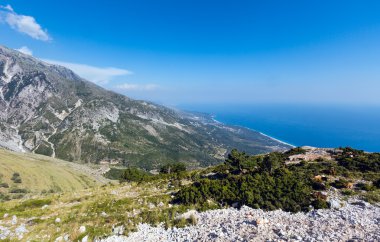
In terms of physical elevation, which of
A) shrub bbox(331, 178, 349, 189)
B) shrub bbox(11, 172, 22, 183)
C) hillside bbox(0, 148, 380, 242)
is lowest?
shrub bbox(11, 172, 22, 183)

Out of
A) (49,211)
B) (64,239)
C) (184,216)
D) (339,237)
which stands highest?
(339,237)

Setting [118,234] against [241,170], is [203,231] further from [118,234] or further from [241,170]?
[241,170]

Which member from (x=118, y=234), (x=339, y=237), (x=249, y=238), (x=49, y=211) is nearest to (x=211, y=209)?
(x=249, y=238)

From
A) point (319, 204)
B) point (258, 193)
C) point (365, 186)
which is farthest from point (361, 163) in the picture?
point (258, 193)

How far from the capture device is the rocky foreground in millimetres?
17734

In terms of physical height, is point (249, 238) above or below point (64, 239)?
above

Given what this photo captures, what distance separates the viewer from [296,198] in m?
25.2

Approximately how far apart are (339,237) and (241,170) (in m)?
24.6

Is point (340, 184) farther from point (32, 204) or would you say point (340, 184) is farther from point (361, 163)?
point (32, 204)

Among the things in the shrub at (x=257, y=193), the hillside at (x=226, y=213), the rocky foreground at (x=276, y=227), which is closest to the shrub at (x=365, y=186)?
the hillside at (x=226, y=213)

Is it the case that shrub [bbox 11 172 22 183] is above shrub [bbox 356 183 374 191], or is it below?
below

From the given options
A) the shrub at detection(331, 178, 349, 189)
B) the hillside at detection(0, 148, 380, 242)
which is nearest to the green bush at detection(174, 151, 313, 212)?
the hillside at detection(0, 148, 380, 242)

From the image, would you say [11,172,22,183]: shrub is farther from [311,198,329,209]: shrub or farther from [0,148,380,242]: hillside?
[311,198,329,209]: shrub

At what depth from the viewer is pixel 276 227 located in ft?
64.0
